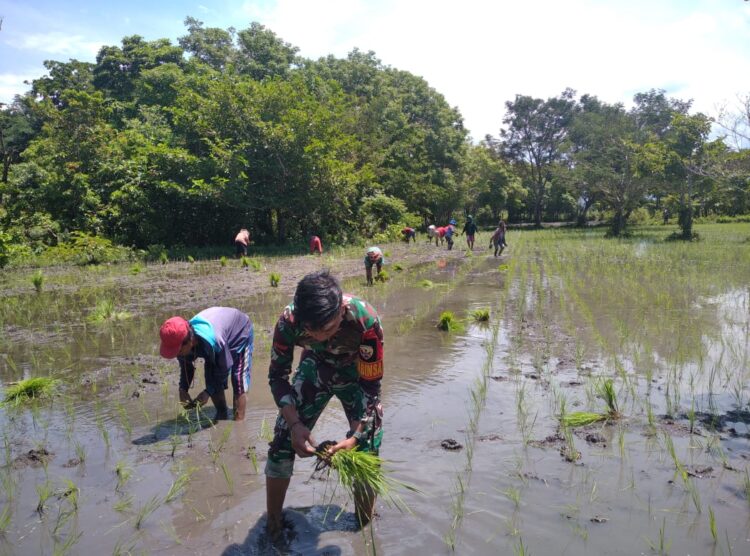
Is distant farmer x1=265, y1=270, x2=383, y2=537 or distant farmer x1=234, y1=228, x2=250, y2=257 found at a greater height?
distant farmer x1=234, y1=228, x2=250, y2=257

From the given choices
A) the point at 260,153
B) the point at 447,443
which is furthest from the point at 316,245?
the point at 447,443

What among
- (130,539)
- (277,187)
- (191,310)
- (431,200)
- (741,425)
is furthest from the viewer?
(431,200)

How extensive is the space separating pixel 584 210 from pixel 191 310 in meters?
36.2

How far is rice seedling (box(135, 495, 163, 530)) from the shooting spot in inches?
118

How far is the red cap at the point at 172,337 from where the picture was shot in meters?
3.45

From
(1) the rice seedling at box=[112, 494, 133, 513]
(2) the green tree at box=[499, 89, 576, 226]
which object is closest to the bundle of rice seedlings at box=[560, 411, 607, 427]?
(1) the rice seedling at box=[112, 494, 133, 513]

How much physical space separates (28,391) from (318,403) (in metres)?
3.59

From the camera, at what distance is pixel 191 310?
8828mm

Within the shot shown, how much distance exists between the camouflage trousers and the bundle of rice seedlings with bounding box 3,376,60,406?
3353 mm

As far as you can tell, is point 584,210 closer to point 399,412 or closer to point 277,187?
point 277,187

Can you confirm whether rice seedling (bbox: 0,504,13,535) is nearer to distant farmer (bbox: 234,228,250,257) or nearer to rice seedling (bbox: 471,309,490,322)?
rice seedling (bbox: 471,309,490,322)

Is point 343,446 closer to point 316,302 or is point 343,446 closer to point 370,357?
point 370,357

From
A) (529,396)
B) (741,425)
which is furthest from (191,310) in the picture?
(741,425)

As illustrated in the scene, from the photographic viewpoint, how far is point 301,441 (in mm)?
2508
